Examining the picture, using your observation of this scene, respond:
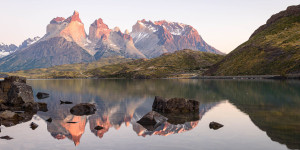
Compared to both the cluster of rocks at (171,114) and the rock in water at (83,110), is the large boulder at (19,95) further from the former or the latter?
the cluster of rocks at (171,114)

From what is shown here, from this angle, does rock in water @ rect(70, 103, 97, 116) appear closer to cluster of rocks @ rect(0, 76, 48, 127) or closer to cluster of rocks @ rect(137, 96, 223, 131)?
cluster of rocks @ rect(0, 76, 48, 127)

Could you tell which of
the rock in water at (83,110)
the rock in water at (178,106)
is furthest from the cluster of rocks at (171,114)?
the rock in water at (83,110)

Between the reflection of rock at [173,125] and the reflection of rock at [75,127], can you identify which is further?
the reflection of rock at [173,125]

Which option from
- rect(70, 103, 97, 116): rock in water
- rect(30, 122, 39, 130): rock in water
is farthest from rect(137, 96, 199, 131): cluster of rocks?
rect(30, 122, 39, 130): rock in water

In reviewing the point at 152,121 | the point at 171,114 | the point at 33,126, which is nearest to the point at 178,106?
the point at 171,114

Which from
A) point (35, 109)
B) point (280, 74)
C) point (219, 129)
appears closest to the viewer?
point (219, 129)

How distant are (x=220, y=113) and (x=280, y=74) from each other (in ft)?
535

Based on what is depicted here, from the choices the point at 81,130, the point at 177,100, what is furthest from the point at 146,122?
the point at 177,100

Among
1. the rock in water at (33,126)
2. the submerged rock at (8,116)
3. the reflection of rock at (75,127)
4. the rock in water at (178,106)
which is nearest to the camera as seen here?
the reflection of rock at (75,127)

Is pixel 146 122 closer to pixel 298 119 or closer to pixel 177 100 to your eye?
pixel 177 100

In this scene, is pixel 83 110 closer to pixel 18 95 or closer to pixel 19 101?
pixel 19 101

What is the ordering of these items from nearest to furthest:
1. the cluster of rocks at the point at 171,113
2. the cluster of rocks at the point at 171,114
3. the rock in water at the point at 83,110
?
the cluster of rocks at the point at 171,114, the cluster of rocks at the point at 171,113, the rock in water at the point at 83,110

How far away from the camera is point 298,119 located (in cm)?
4019

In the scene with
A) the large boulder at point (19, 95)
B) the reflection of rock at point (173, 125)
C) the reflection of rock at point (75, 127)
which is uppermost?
the large boulder at point (19, 95)
